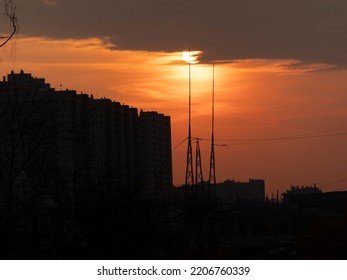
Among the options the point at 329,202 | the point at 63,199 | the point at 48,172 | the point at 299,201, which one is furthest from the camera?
the point at 299,201

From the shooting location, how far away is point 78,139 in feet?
26.5

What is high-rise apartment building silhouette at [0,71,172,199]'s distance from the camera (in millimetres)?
8188

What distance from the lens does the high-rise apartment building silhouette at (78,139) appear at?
8.19 meters

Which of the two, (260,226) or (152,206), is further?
(260,226)

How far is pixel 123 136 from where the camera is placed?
92.4 meters

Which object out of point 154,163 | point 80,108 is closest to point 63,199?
point 80,108

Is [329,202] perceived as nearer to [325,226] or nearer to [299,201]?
[299,201]

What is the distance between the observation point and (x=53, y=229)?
8734 mm

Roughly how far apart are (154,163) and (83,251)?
97044mm

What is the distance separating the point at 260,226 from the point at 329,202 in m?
17.1

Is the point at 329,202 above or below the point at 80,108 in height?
below

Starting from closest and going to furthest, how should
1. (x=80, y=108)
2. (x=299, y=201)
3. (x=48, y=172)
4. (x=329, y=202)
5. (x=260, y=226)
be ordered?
(x=48, y=172)
(x=80, y=108)
(x=260, y=226)
(x=329, y=202)
(x=299, y=201)
